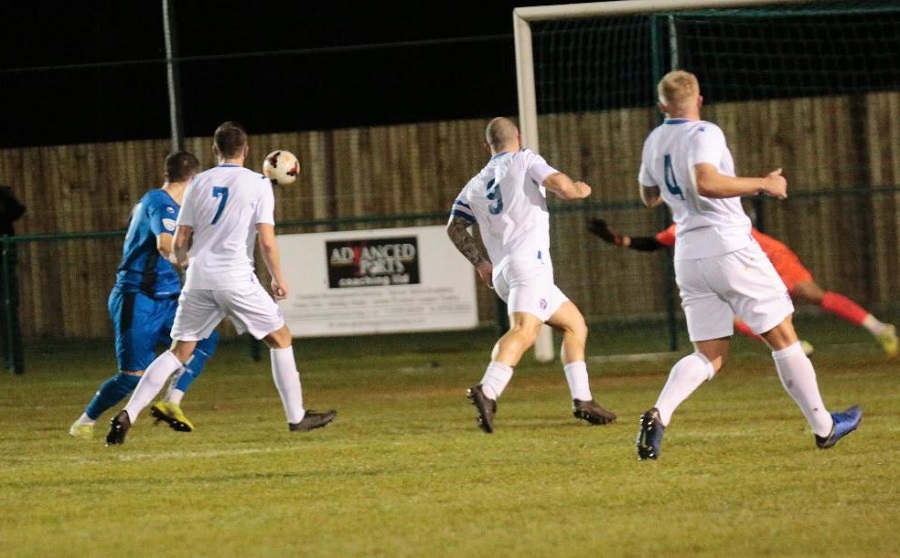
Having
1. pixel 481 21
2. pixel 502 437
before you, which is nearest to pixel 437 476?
pixel 502 437

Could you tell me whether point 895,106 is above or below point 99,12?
below

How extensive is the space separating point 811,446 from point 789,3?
6871mm

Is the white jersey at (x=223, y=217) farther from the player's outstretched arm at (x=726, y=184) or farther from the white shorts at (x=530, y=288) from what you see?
the player's outstretched arm at (x=726, y=184)

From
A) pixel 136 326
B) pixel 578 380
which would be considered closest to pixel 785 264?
pixel 578 380

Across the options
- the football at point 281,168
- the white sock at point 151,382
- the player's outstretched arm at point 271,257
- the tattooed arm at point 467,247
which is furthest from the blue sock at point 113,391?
the tattooed arm at point 467,247

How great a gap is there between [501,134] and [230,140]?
1.66 metres

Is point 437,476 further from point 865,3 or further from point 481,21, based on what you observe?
point 481,21

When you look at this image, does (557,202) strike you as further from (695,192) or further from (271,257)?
(695,192)

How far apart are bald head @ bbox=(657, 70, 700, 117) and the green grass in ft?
5.83

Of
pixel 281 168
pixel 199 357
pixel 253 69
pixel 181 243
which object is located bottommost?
pixel 199 357

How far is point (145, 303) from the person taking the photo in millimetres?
11258

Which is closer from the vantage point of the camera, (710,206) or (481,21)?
(710,206)

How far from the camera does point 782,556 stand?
617cm

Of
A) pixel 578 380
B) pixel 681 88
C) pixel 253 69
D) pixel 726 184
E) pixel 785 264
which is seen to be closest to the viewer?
pixel 726 184
